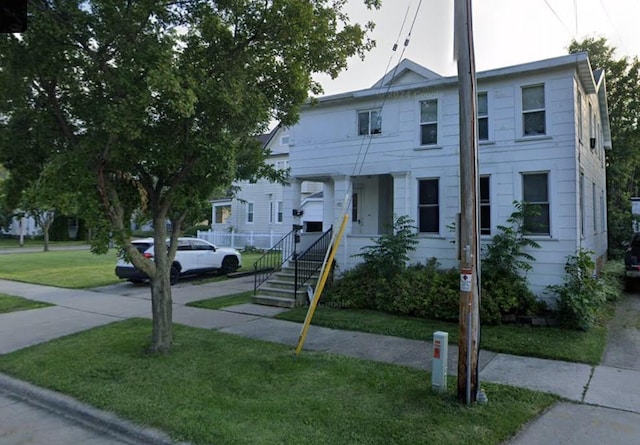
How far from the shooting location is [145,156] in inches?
236

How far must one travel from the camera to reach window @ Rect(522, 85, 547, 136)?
9.78 meters

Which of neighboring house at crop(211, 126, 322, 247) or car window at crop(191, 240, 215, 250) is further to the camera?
neighboring house at crop(211, 126, 322, 247)

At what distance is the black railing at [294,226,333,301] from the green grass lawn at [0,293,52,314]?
645 centimetres

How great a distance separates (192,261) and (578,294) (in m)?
11.7

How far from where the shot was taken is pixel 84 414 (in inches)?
181

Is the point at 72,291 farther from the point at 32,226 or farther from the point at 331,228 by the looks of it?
the point at 32,226

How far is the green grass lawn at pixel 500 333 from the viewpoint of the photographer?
6688 mm

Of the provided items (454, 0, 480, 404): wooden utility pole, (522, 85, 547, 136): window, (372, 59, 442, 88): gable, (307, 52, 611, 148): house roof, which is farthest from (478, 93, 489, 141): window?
(454, 0, 480, 404): wooden utility pole

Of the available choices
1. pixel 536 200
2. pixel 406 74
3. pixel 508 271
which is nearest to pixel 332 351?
pixel 508 271

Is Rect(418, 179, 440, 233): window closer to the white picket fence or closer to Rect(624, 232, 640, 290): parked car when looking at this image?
Rect(624, 232, 640, 290): parked car

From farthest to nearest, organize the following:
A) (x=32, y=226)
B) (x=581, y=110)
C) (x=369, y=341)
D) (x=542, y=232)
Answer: (x=32, y=226), (x=581, y=110), (x=542, y=232), (x=369, y=341)

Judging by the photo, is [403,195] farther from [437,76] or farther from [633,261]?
[633,261]

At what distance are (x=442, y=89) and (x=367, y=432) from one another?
29.7ft

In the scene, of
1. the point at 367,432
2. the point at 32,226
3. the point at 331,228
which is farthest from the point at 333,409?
the point at 32,226
